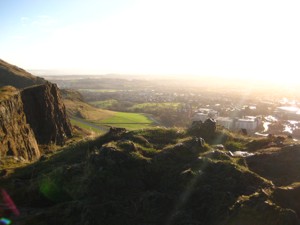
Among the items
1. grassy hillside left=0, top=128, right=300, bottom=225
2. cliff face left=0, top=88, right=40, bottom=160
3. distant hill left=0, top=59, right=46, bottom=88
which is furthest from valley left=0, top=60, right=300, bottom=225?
distant hill left=0, top=59, right=46, bottom=88

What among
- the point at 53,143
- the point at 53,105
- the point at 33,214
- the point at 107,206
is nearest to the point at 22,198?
the point at 33,214

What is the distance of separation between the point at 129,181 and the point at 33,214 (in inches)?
161

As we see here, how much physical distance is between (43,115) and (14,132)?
51.7 feet

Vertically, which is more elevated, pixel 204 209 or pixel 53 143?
pixel 204 209

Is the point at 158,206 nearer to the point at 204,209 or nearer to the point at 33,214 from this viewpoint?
the point at 204,209

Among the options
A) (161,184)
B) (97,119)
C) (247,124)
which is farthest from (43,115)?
(247,124)

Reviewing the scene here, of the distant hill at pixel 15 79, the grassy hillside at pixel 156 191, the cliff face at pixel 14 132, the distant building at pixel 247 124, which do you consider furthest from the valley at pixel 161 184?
the distant hill at pixel 15 79

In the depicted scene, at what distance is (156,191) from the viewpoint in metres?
14.0

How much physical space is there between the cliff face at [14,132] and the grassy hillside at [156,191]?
1066 centimetres

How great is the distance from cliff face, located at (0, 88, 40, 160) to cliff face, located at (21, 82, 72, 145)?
8.46m

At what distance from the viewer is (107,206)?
509 inches

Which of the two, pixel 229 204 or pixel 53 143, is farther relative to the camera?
pixel 53 143

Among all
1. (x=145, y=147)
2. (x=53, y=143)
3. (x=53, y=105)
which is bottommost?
(x=53, y=143)

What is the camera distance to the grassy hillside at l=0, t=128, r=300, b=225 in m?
12.4
